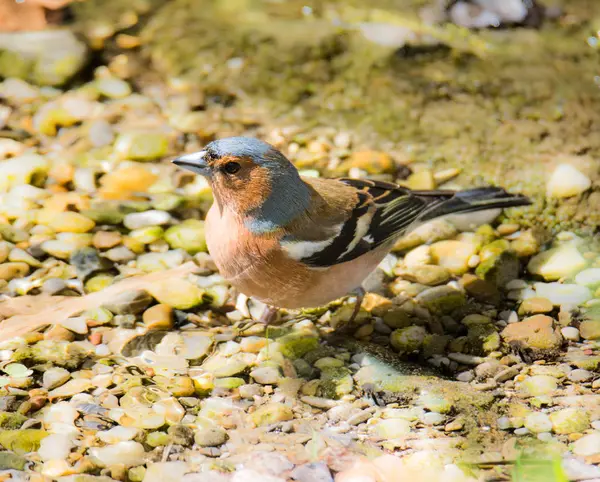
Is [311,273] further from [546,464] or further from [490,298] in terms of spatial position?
[546,464]

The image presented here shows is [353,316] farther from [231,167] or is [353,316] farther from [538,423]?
[538,423]

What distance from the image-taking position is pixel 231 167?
374 centimetres

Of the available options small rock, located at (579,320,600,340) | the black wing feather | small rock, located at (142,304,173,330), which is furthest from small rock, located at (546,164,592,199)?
small rock, located at (142,304,173,330)

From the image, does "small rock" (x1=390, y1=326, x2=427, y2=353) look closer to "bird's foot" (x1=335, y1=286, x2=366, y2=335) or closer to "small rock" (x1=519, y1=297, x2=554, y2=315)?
"bird's foot" (x1=335, y1=286, x2=366, y2=335)

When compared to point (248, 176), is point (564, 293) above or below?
below

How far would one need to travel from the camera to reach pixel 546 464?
2820 mm

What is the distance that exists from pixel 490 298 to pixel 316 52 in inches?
106

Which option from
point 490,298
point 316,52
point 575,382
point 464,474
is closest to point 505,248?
point 490,298

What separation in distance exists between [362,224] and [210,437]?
4.64 ft

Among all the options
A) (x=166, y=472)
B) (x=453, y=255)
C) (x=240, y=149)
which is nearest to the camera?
(x=166, y=472)

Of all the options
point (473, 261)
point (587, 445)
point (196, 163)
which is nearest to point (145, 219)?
point (196, 163)

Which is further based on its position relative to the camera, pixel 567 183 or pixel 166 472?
pixel 567 183

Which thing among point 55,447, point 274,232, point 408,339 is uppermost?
point 274,232

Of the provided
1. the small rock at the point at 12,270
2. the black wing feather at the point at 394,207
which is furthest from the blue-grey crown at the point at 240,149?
the small rock at the point at 12,270
